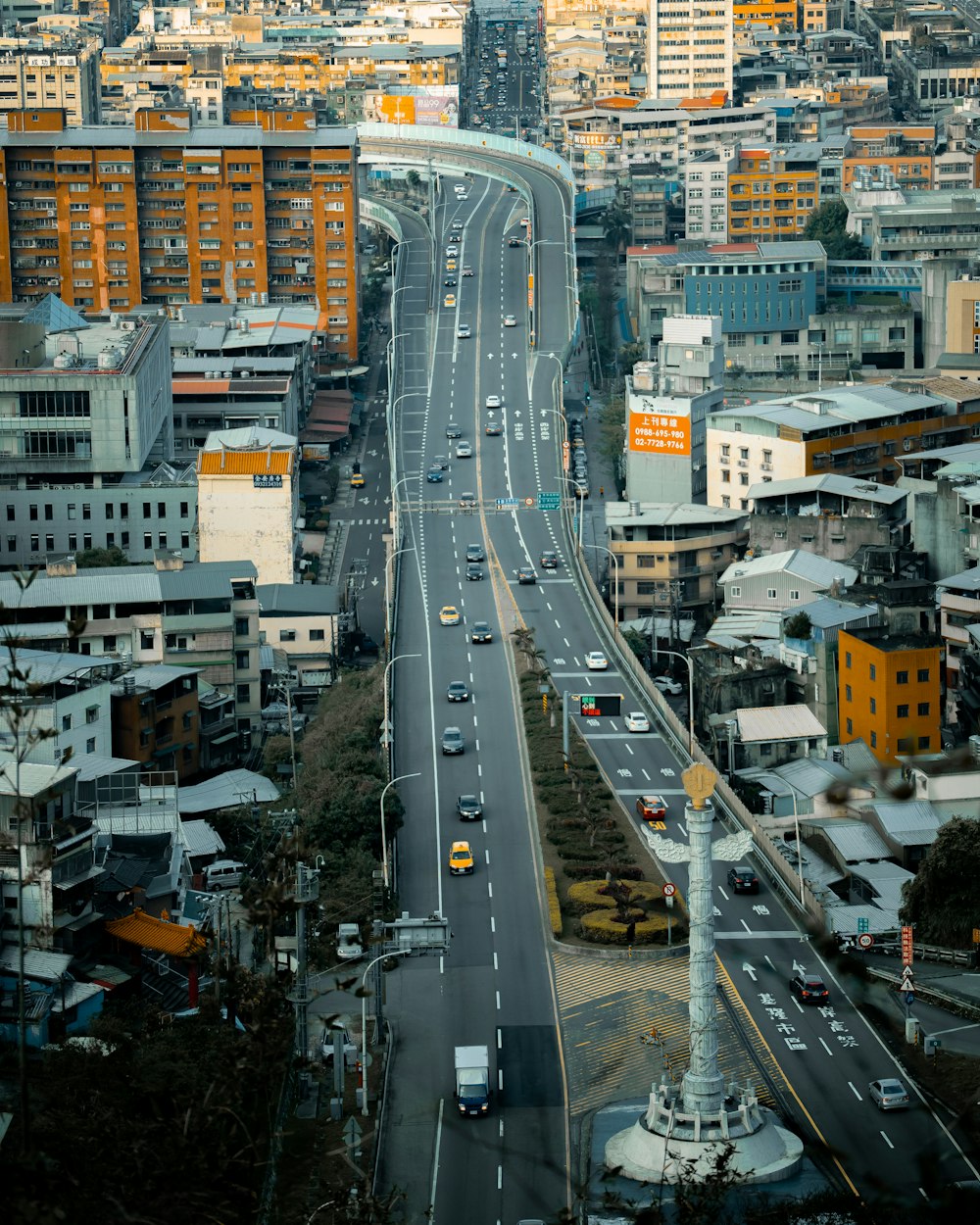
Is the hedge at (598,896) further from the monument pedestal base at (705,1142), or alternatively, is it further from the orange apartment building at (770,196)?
the orange apartment building at (770,196)

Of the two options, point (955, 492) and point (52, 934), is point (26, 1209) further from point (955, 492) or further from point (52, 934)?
point (955, 492)

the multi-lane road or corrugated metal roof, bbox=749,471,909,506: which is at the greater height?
corrugated metal roof, bbox=749,471,909,506

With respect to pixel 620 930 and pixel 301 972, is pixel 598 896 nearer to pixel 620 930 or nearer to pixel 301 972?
pixel 620 930

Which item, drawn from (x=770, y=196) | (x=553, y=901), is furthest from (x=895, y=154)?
(x=553, y=901)

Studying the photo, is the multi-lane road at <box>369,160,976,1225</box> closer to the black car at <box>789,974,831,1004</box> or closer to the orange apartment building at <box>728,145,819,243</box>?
the black car at <box>789,974,831,1004</box>

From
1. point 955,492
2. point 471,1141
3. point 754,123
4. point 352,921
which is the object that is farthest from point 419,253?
point 471,1141

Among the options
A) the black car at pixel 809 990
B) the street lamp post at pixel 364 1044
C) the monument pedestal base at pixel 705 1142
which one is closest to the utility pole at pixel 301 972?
the street lamp post at pixel 364 1044

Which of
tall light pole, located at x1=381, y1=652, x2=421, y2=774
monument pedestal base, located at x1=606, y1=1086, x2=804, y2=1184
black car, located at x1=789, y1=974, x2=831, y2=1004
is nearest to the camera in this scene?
monument pedestal base, located at x1=606, y1=1086, x2=804, y2=1184

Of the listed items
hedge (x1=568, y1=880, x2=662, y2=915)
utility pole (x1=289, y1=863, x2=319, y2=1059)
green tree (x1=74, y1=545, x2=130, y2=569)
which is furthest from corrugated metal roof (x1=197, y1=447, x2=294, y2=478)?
utility pole (x1=289, y1=863, x2=319, y2=1059)
